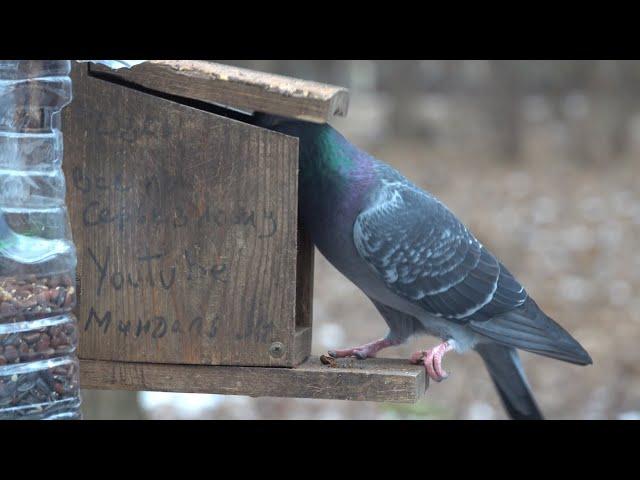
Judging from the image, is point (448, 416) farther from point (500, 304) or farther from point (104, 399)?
point (104, 399)

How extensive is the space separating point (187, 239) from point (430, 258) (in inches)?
35.2

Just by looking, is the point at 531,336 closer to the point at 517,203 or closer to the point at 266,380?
the point at 266,380

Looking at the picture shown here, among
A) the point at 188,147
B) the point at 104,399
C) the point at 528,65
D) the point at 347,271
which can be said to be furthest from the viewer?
the point at 528,65

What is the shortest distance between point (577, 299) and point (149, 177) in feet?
17.9

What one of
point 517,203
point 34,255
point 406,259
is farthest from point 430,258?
point 517,203

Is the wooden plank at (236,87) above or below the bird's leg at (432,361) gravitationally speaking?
above

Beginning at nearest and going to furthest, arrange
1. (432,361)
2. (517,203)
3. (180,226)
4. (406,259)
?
(180,226) < (432,361) < (406,259) < (517,203)

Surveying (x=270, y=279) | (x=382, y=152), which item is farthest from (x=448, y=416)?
(x=382, y=152)

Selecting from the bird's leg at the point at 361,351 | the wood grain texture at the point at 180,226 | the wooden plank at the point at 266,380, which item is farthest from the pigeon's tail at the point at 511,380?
the wood grain texture at the point at 180,226

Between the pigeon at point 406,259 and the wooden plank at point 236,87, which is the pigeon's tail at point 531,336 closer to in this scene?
the pigeon at point 406,259

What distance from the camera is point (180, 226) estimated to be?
2676 millimetres

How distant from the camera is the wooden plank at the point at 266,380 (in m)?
2.69

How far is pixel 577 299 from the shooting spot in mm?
7461

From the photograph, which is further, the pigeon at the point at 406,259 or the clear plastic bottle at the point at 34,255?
the pigeon at the point at 406,259
